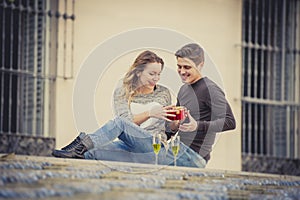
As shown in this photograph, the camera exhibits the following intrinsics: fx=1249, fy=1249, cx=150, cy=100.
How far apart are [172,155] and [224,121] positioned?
91 centimetres

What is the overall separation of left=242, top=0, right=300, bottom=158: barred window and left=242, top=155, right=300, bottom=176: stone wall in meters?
0.16

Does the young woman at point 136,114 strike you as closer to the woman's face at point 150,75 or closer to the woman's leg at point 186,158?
the woman's face at point 150,75

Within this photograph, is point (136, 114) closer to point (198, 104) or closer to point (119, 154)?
point (119, 154)

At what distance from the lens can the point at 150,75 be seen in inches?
438

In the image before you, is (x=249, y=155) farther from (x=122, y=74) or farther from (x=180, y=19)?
(x=122, y=74)

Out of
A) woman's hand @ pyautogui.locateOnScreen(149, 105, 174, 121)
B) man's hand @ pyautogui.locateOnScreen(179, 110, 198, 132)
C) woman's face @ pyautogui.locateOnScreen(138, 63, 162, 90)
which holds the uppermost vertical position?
woman's face @ pyautogui.locateOnScreen(138, 63, 162, 90)

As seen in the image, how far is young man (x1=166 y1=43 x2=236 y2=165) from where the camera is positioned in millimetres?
11461

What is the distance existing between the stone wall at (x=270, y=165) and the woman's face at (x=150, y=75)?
7051mm

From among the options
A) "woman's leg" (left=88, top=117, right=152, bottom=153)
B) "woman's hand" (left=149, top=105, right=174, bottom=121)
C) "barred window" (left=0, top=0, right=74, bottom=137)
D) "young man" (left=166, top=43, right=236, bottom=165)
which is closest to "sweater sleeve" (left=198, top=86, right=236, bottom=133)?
"young man" (left=166, top=43, right=236, bottom=165)

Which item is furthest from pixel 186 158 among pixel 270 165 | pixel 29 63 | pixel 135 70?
pixel 270 165

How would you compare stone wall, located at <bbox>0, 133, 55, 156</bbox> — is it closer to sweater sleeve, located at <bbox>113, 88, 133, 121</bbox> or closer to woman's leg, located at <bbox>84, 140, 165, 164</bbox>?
woman's leg, located at <bbox>84, 140, 165, 164</bbox>

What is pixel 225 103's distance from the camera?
481 inches

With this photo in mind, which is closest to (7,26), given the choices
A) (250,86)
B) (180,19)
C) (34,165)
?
(180,19)

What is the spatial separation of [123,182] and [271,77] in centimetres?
965
